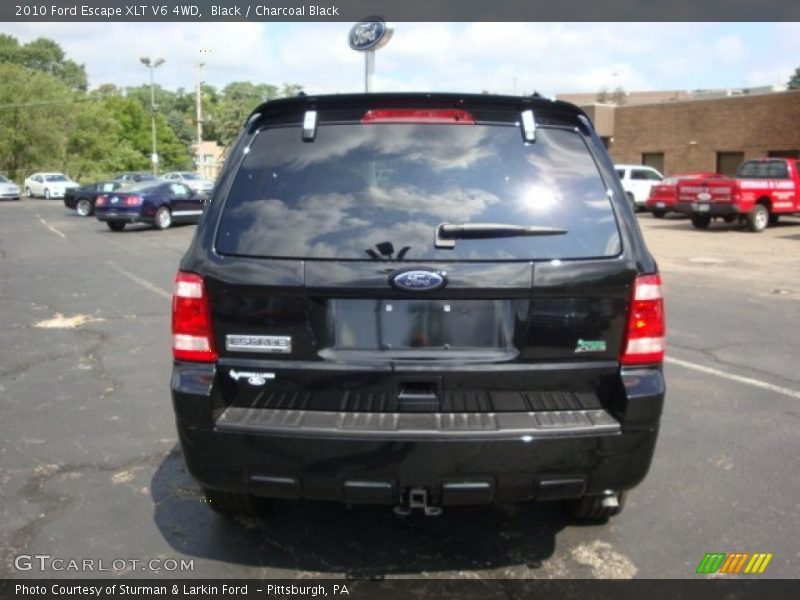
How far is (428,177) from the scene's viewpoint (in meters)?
2.88

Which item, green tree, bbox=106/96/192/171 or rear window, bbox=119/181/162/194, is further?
green tree, bbox=106/96/192/171

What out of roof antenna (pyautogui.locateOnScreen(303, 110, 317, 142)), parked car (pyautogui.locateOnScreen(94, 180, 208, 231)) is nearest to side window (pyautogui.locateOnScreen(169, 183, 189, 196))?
parked car (pyautogui.locateOnScreen(94, 180, 208, 231))

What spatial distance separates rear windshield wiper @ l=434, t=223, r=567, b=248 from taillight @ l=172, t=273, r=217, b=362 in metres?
0.96

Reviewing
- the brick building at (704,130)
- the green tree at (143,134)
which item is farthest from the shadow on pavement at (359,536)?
the green tree at (143,134)

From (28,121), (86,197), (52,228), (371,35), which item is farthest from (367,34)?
(28,121)

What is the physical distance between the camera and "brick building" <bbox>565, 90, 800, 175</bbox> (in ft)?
98.5

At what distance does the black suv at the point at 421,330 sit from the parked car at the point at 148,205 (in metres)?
17.8

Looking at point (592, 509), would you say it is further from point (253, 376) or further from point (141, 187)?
point (141, 187)

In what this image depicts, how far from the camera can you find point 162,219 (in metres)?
21.2

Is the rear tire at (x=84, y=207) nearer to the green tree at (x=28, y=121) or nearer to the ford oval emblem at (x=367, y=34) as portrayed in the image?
the ford oval emblem at (x=367, y=34)

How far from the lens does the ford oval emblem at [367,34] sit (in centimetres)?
1382

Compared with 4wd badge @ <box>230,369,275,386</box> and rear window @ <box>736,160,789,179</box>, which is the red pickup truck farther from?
4wd badge @ <box>230,369,275,386</box>

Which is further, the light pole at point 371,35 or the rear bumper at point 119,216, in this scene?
the rear bumper at point 119,216

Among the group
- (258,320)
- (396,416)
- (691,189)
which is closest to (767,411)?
(396,416)
